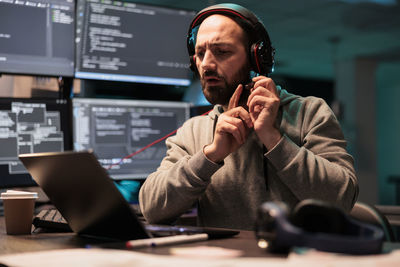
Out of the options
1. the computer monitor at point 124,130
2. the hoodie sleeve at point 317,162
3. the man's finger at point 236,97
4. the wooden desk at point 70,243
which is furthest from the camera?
the computer monitor at point 124,130

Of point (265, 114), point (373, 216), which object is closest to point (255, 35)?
point (265, 114)

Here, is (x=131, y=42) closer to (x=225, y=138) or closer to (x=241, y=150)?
(x=241, y=150)

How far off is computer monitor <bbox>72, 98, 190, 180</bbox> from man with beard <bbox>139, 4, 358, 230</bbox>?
462 mm

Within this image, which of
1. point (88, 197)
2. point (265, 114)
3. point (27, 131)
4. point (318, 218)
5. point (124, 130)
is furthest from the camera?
point (124, 130)

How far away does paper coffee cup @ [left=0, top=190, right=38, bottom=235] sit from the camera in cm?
119

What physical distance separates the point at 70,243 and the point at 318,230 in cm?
54

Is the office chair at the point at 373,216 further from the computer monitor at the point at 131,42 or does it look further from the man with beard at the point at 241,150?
the computer monitor at the point at 131,42

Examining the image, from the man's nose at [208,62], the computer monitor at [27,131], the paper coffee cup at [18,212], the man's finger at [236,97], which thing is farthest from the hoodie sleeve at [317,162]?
the computer monitor at [27,131]

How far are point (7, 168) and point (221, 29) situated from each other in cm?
87

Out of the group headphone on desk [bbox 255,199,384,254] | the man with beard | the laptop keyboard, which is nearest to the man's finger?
the man with beard

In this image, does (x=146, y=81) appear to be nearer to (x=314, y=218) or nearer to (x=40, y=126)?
(x=40, y=126)

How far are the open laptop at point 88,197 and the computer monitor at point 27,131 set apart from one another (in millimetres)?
667

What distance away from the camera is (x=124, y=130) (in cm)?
188

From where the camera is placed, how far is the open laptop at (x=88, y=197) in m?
0.85
